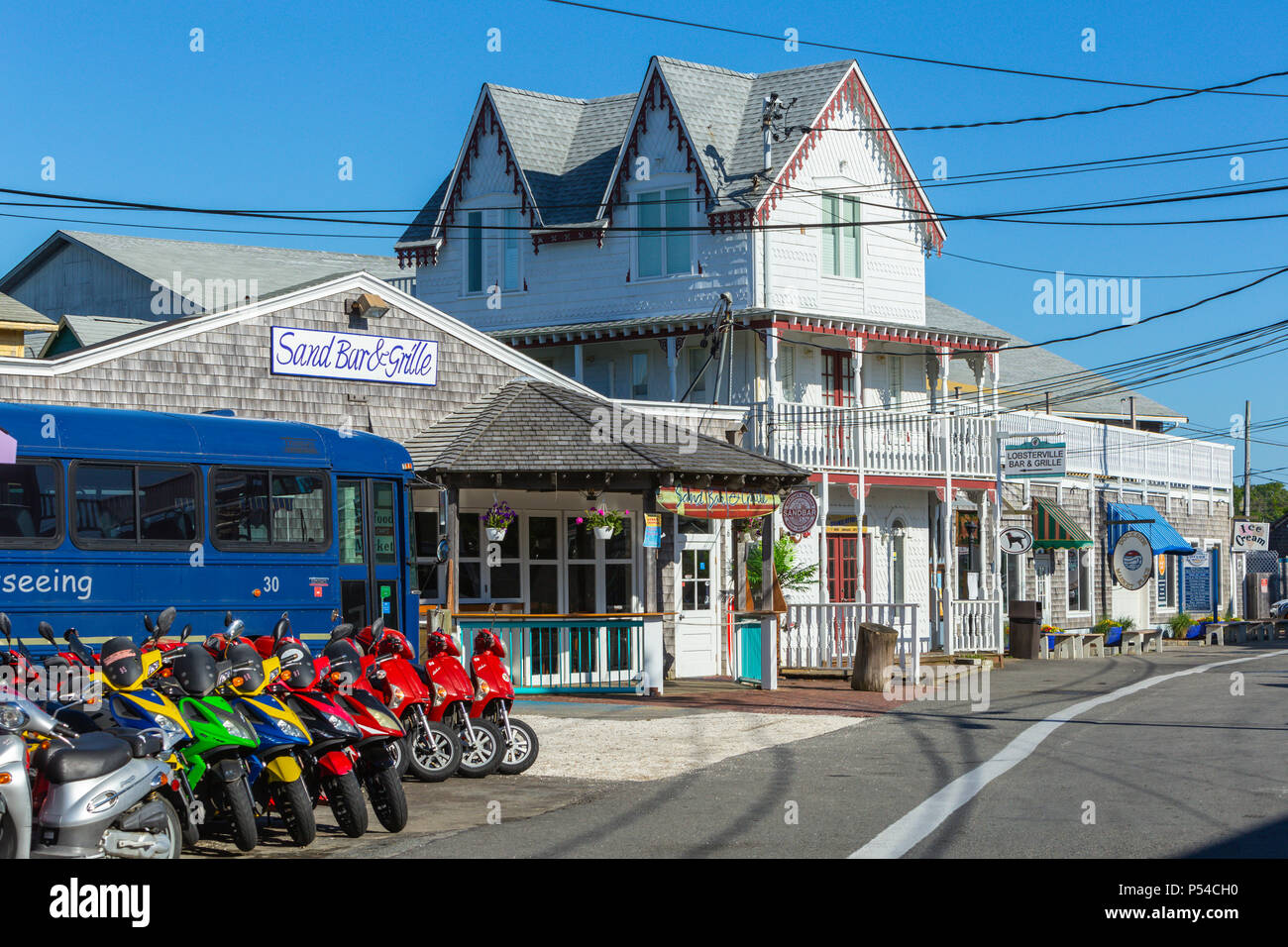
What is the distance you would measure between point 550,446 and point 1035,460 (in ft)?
40.9

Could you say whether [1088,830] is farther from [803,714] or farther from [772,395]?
[772,395]

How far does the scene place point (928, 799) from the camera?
39.7ft

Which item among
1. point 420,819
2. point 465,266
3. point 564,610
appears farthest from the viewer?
point 465,266

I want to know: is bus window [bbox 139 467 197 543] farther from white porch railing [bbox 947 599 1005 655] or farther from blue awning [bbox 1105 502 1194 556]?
blue awning [bbox 1105 502 1194 556]

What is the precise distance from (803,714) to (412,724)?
24.5 feet

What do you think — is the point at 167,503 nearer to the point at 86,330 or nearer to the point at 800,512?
the point at 800,512

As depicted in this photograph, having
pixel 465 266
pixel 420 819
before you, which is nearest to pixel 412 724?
pixel 420 819

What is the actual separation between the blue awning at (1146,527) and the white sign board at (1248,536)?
464 centimetres

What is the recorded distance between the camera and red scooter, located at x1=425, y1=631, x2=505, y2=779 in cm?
1356

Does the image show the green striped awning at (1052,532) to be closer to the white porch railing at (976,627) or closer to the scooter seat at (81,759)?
the white porch railing at (976,627)

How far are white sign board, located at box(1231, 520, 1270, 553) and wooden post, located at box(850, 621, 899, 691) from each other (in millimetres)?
25629

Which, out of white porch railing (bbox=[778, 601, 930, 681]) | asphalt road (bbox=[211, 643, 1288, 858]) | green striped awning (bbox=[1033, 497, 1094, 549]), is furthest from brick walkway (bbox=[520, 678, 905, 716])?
green striped awning (bbox=[1033, 497, 1094, 549])

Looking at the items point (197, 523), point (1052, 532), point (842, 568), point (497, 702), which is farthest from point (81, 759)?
point (1052, 532)
